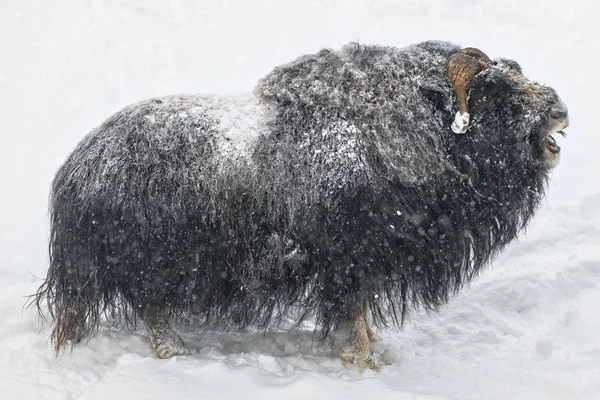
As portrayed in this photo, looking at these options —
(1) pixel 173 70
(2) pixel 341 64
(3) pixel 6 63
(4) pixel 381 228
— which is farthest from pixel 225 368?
(3) pixel 6 63

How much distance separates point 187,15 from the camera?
684 centimetres

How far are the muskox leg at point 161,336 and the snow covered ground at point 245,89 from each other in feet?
0.24

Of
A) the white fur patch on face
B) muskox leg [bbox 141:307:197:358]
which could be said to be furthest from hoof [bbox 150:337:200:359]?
the white fur patch on face

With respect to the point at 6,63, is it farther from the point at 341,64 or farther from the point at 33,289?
the point at 341,64

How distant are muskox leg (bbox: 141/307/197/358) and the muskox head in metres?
1.45

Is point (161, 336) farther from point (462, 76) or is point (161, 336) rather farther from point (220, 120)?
point (462, 76)

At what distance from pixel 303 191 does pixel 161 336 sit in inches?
35.3

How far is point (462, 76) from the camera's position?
9.20 feet

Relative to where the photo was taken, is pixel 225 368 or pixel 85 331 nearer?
pixel 225 368

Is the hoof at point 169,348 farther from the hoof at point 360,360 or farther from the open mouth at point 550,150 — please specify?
the open mouth at point 550,150

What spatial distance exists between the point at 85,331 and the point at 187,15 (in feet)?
15.0

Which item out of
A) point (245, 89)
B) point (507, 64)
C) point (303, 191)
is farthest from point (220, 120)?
point (245, 89)

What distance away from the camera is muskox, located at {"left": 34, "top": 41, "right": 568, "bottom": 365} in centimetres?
273

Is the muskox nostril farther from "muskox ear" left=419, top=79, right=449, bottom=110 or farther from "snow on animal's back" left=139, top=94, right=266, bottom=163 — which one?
"snow on animal's back" left=139, top=94, right=266, bottom=163
